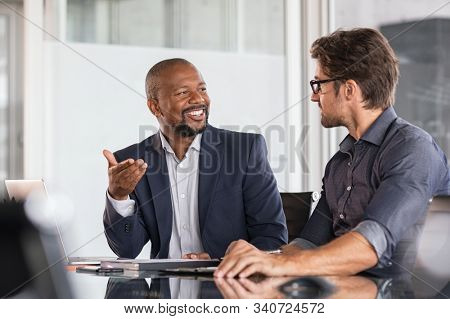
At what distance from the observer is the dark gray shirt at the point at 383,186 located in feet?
5.47

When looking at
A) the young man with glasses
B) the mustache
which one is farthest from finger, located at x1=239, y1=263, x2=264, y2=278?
the mustache

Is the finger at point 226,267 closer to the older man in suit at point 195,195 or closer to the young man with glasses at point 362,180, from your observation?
the young man with glasses at point 362,180

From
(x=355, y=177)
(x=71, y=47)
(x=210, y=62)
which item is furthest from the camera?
(x=210, y=62)

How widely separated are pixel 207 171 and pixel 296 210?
38cm

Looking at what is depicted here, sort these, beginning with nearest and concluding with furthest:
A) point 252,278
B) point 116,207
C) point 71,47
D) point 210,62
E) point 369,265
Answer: point 252,278 < point 369,265 < point 116,207 < point 71,47 < point 210,62

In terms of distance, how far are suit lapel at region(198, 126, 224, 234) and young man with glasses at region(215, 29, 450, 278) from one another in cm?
43

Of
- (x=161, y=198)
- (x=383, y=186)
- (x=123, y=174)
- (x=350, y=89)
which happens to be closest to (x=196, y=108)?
(x=161, y=198)

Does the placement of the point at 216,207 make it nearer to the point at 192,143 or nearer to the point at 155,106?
the point at 192,143

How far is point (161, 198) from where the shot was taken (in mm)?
2443

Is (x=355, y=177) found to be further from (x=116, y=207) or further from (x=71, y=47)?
(x=71, y=47)

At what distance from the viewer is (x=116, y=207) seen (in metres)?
2.32

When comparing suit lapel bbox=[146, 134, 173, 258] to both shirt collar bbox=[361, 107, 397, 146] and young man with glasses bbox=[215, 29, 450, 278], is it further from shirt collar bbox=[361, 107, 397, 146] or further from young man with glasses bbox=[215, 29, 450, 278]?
A: shirt collar bbox=[361, 107, 397, 146]
